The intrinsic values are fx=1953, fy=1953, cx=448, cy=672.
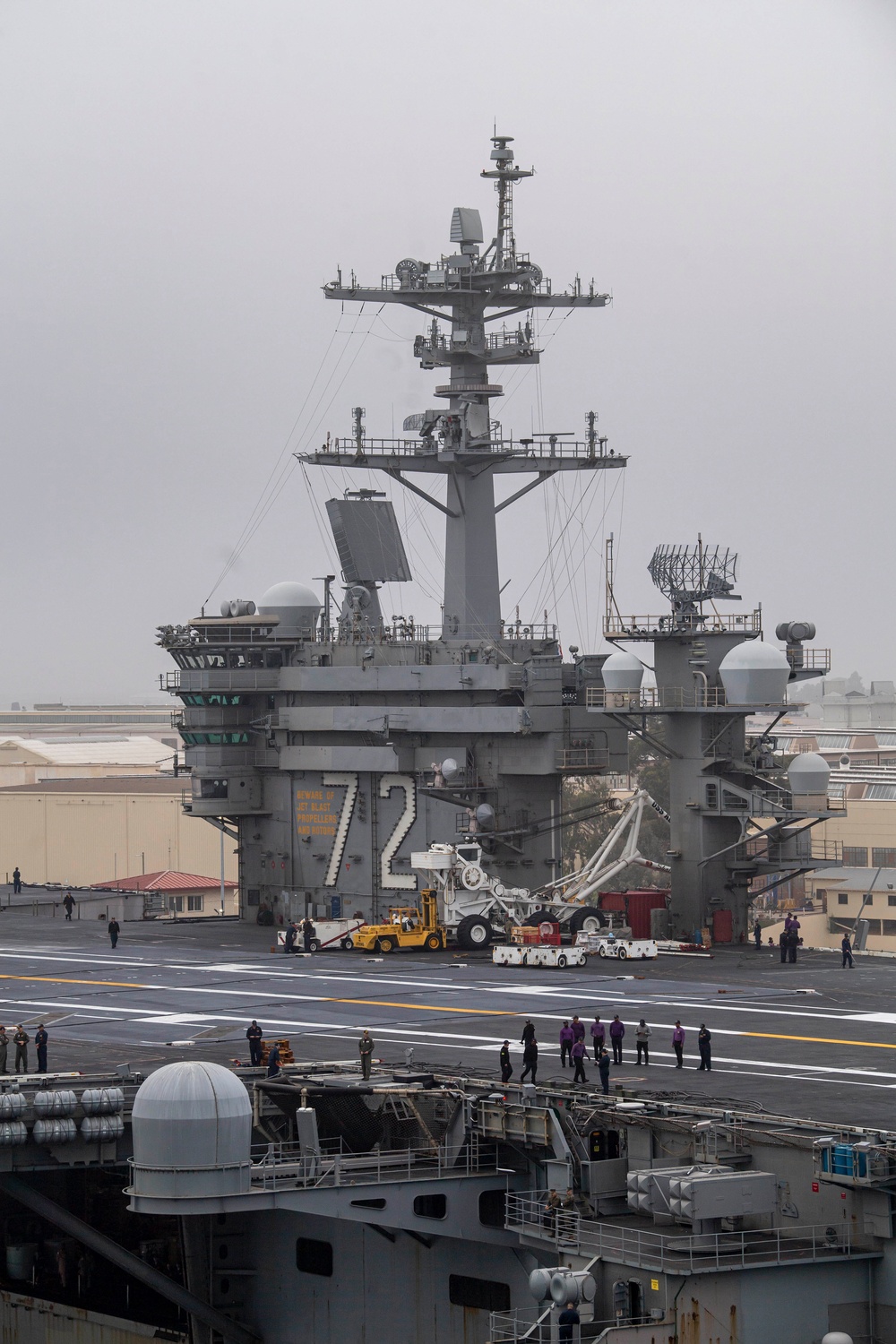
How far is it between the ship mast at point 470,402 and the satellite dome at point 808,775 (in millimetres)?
9271

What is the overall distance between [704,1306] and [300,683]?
30549 mm

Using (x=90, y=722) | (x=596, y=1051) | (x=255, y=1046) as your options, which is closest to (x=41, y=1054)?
(x=255, y=1046)

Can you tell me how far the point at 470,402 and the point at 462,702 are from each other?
24.6 feet

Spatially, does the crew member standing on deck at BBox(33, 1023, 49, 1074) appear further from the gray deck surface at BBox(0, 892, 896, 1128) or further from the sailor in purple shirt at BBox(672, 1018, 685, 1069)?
the sailor in purple shirt at BBox(672, 1018, 685, 1069)

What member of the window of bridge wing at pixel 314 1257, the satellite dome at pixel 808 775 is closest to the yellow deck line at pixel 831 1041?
the window of bridge wing at pixel 314 1257

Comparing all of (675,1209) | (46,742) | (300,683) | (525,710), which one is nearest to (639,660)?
(525,710)

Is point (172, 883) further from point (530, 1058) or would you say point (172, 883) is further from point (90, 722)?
point (90, 722)

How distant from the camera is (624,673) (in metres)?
43.0

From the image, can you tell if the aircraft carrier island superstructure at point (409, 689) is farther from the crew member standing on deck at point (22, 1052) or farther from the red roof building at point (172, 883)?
the red roof building at point (172, 883)

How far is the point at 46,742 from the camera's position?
450 ft

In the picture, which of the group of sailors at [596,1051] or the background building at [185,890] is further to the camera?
the background building at [185,890]

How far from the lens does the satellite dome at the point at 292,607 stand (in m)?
50.9

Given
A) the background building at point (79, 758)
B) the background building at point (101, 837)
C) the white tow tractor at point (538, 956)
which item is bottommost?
the white tow tractor at point (538, 956)

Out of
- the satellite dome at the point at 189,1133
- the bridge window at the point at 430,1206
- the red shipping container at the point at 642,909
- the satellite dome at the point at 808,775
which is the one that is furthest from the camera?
the red shipping container at the point at 642,909
